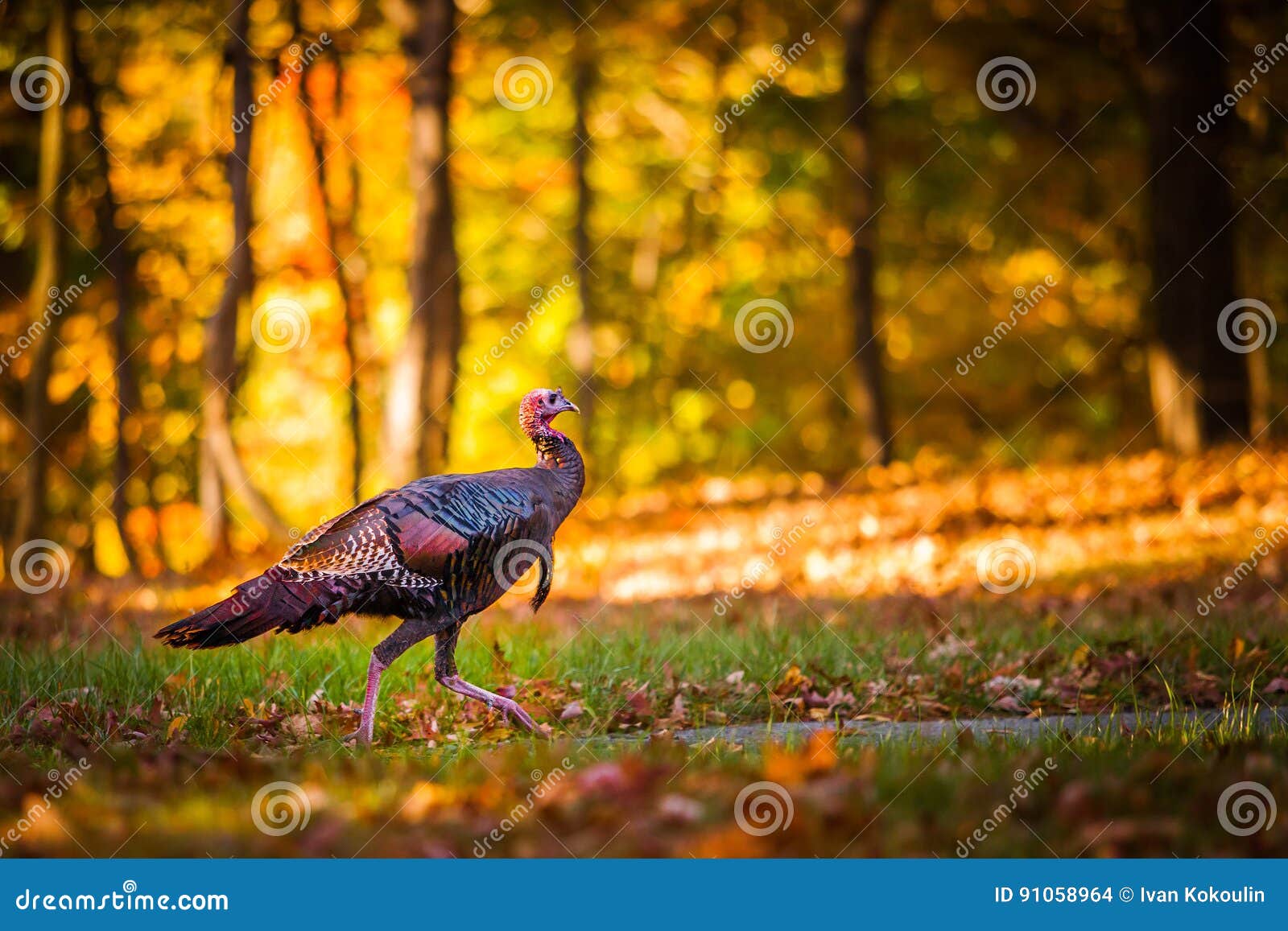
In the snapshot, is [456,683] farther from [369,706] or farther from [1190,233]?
[1190,233]

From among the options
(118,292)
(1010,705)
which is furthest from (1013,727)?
(118,292)

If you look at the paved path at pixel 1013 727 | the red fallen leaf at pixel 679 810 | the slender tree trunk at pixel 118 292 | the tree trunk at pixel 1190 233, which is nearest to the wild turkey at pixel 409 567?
the paved path at pixel 1013 727

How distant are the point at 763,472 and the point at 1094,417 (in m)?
7.39

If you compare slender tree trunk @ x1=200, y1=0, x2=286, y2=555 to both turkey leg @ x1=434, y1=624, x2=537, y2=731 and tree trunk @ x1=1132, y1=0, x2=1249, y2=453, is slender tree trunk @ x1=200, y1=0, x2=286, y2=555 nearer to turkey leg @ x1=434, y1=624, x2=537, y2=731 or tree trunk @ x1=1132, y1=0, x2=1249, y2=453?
turkey leg @ x1=434, y1=624, x2=537, y2=731

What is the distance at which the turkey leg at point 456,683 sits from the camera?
605 centimetres

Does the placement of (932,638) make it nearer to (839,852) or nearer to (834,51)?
(839,852)

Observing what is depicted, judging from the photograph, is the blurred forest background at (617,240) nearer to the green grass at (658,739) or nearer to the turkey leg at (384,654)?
the green grass at (658,739)

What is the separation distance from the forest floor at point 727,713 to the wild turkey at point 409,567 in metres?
0.52

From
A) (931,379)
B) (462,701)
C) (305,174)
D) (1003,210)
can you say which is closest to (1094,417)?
(931,379)

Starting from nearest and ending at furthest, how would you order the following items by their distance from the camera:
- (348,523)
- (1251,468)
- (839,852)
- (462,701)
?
(839,852)
(348,523)
(462,701)
(1251,468)

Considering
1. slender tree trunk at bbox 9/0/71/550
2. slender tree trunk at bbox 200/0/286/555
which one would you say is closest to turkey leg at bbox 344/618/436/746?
slender tree trunk at bbox 200/0/286/555

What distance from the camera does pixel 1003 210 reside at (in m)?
21.2

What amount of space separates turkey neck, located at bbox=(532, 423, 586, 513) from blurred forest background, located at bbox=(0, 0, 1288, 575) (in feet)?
26.4

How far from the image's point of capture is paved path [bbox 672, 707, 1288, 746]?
6.07 meters
